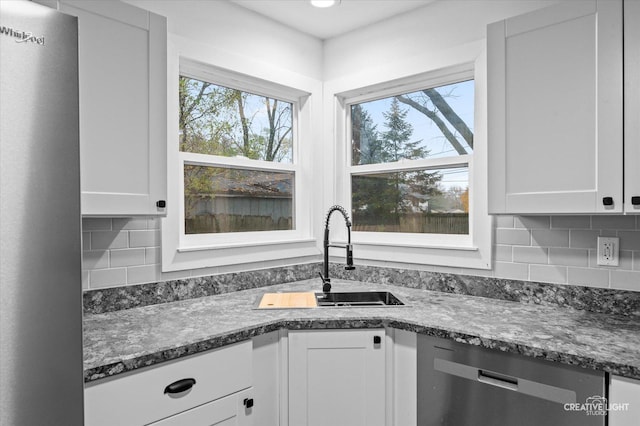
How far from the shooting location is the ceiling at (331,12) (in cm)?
243

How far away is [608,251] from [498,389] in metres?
0.84

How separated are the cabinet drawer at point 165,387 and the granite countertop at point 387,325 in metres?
0.04

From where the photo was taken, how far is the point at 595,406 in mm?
1337

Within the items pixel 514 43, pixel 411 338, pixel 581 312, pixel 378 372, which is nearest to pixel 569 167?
pixel 514 43

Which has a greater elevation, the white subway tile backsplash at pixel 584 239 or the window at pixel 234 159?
the window at pixel 234 159

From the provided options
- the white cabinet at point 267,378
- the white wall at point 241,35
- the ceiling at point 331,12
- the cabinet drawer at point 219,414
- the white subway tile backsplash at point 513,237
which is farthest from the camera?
the ceiling at point 331,12

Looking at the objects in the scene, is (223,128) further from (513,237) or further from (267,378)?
(513,237)

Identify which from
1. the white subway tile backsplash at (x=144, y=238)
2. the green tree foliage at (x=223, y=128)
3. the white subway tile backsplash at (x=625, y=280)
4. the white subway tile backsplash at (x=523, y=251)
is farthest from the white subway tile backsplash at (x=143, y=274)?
the white subway tile backsplash at (x=625, y=280)

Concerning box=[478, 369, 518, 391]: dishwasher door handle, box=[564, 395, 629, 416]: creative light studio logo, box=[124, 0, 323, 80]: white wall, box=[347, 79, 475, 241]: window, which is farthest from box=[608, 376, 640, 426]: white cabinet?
box=[124, 0, 323, 80]: white wall

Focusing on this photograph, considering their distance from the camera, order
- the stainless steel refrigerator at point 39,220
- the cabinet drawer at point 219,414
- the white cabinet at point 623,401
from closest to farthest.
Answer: the stainless steel refrigerator at point 39,220
the white cabinet at point 623,401
the cabinet drawer at point 219,414

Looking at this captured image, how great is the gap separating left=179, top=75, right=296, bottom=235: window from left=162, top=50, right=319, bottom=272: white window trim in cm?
3

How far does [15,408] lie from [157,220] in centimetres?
124

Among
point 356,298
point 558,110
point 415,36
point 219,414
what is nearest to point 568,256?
point 558,110

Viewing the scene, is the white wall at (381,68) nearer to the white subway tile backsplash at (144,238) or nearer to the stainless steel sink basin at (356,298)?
the white subway tile backsplash at (144,238)
